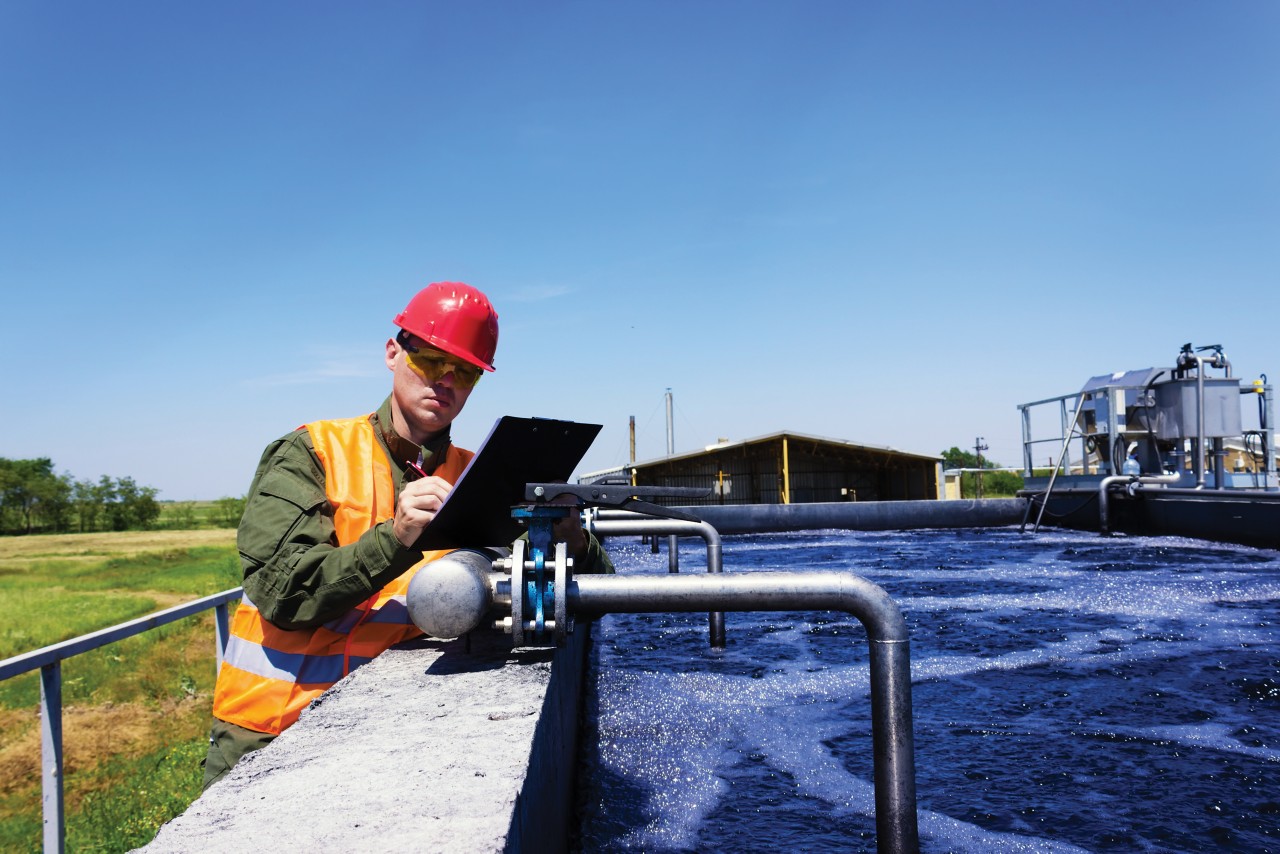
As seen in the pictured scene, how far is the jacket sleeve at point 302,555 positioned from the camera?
1.94 meters

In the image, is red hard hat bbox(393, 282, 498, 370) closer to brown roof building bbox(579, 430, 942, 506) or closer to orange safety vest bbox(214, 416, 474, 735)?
orange safety vest bbox(214, 416, 474, 735)

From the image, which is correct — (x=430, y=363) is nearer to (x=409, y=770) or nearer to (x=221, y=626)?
(x=409, y=770)

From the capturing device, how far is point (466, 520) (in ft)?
6.35

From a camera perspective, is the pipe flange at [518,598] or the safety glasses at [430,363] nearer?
the pipe flange at [518,598]

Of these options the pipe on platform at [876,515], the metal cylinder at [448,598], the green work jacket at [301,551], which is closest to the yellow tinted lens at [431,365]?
the green work jacket at [301,551]

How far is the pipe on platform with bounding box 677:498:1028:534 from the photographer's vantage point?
1531cm

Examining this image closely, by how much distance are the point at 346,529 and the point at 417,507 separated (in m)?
0.48

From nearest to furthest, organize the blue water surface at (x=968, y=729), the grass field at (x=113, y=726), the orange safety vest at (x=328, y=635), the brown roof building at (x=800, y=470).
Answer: the orange safety vest at (x=328, y=635) → the blue water surface at (x=968, y=729) → the grass field at (x=113, y=726) → the brown roof building at (x=800, y=470)

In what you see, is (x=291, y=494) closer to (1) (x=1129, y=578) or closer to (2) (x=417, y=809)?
(2) (x=417, y=809)

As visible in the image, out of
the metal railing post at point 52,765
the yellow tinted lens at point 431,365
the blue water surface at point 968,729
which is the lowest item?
the blue water surface at point 968,729

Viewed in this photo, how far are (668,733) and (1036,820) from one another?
1.57m

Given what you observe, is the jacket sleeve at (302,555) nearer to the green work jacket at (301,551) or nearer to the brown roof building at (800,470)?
the green work jacket at (301,551)

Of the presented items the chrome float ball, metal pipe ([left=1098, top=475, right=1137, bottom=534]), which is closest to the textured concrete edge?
the chrome float ball

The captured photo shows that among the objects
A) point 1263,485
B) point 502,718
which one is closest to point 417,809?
point 502,718
